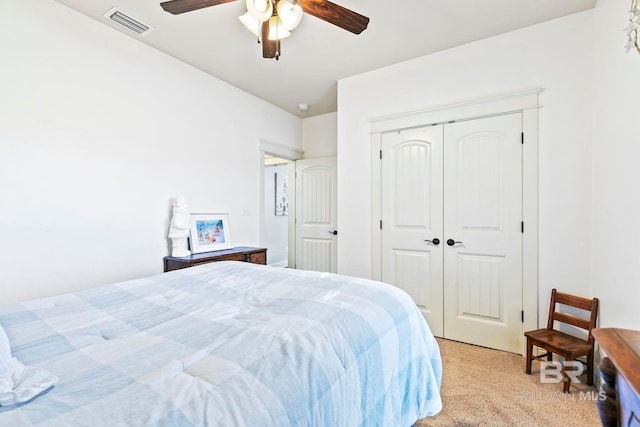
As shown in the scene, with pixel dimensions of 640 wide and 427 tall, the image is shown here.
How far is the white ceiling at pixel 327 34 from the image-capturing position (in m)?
2.19

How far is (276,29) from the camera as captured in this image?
1.93m

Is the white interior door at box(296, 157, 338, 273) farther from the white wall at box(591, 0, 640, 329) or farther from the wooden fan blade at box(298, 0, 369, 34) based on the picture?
the white wall at box(591, 0, 640, 329)

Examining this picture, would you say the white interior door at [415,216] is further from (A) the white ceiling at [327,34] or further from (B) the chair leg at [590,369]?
(B) the chair leg at [590,369]

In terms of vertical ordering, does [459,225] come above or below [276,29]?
below

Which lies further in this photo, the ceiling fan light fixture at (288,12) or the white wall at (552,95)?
the white wall at (552,95)

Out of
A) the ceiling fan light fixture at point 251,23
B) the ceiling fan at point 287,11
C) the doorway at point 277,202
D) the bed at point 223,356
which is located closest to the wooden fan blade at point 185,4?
the ceiling fan at point 287,11

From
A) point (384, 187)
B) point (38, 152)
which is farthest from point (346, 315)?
point (38, 152)

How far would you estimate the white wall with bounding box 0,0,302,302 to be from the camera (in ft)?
6.43

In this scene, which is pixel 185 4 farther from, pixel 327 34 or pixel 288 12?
pixel 327 34

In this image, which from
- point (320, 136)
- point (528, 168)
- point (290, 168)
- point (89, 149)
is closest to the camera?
point (89, 149)

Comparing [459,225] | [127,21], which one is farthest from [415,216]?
[127,21]

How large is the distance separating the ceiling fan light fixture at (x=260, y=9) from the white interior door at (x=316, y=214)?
2597mm

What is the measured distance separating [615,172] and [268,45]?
2366 mm

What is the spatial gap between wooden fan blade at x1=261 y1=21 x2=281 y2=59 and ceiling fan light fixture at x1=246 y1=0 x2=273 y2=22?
7.8 inches
